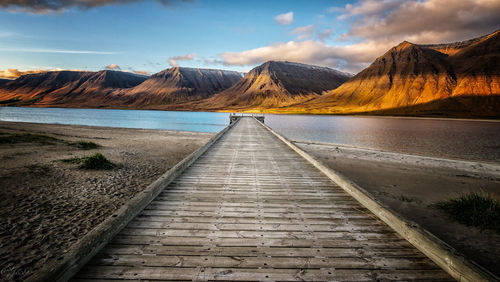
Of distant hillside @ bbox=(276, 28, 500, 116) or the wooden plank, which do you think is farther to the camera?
distant hillside @ bbox=(276, 28, 500, 116)

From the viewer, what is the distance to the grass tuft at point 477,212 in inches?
225

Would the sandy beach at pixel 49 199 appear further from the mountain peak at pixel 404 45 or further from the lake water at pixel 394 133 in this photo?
the mountain peak at pixel 404 45

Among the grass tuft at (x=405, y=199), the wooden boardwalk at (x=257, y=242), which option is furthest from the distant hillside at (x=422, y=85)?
the wooden boardwalk at (x=257, y=242)

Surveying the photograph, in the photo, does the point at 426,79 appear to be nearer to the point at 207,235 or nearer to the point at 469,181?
the point at 469,181

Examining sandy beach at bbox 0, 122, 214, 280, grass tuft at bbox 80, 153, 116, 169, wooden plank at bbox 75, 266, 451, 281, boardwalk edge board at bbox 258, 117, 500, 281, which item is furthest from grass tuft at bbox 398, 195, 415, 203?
grass tuft at bbox 80, 153, 116, 169

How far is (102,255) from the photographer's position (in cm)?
281

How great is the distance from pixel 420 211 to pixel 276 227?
5.67 metres

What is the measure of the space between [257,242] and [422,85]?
15017cm

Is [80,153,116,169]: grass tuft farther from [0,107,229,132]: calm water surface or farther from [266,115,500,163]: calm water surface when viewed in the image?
[0,107,229,132]: calm water surface

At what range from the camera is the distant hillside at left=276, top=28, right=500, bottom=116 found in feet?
334

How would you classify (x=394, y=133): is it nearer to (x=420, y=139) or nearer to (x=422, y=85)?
(x=420, y=139)

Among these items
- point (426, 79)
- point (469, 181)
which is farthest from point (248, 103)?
point (469, 181)

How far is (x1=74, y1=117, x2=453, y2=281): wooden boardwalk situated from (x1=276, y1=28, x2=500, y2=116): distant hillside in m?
114

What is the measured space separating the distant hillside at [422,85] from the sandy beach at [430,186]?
3978 inches
